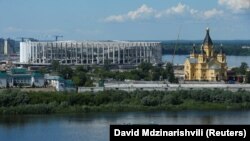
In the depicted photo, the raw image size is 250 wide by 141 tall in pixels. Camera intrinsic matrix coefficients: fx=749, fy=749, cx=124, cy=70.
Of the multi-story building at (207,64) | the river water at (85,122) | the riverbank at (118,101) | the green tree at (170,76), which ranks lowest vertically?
the river water at (85,122)

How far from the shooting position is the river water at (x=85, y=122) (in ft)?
29.0

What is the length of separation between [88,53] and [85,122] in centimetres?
1804

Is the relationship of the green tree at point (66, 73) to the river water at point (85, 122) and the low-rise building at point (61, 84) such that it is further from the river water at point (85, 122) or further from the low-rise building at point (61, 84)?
the river water at point (85, 122)

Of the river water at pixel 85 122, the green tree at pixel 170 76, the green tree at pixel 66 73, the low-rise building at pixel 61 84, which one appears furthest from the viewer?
the green tree at pixel 66 73

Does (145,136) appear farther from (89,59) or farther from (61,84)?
(89,59)

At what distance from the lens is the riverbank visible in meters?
13.3

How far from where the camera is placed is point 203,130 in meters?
2.50

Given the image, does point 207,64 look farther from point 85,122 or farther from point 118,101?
point 85,122

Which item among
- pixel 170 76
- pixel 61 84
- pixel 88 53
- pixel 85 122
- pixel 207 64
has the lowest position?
pixel 85 122

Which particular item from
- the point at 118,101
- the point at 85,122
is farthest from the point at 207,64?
the point at 85,122

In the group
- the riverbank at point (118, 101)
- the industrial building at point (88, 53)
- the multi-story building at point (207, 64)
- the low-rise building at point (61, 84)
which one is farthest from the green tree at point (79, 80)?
the industrial building at point (88, 53)

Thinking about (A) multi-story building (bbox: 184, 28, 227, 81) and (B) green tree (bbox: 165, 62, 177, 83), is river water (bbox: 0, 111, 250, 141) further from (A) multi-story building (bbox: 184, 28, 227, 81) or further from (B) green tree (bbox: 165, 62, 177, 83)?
(B) green tree (bbox: 165, 62, 177, 83)

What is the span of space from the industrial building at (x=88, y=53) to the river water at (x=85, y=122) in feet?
51.8

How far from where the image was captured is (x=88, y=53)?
94.9ft
